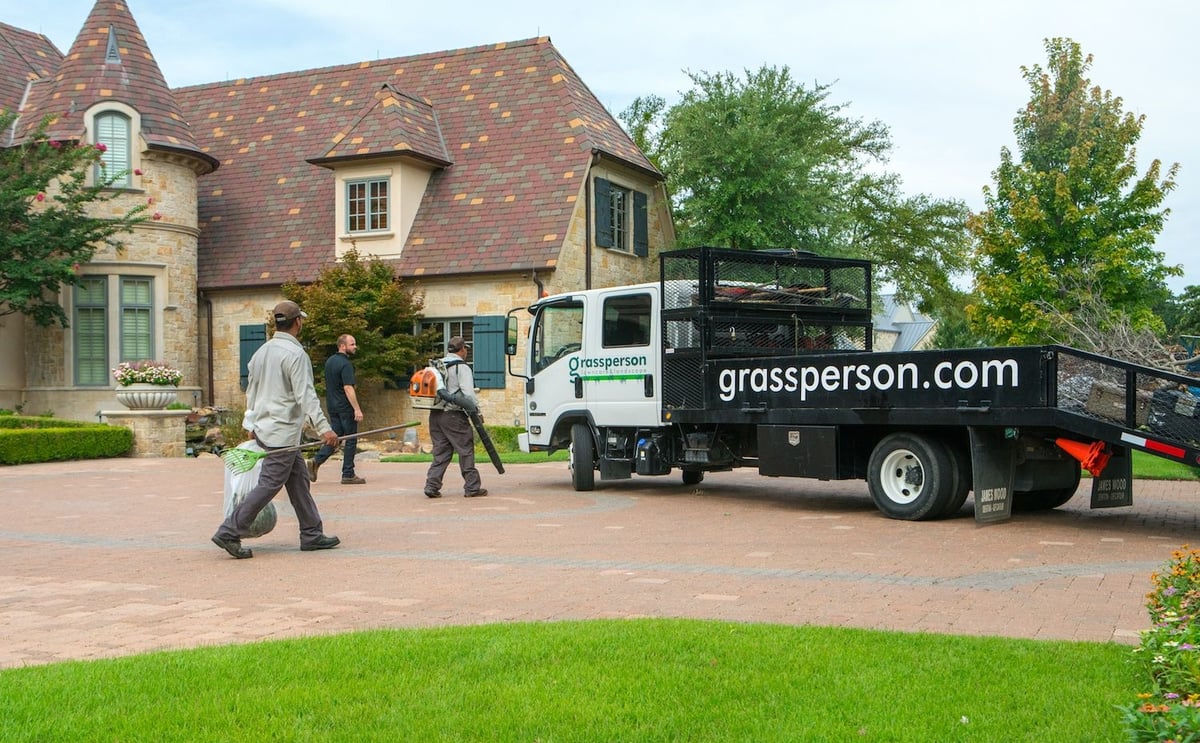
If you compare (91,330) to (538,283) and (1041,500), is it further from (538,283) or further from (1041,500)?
(1041,500)

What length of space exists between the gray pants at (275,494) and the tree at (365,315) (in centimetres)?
1398

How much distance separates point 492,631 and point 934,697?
232 centimetres

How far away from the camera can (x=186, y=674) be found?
201 inches

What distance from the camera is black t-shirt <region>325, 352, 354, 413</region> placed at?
15273 mm

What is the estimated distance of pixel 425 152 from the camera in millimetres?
25781

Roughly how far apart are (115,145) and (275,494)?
18574 mm

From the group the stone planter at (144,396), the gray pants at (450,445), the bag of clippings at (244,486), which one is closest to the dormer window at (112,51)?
the stone planter at (144,396)

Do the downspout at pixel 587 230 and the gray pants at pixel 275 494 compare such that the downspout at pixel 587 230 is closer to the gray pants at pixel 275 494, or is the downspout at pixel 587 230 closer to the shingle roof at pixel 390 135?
the shingle roof at pixel 390 135

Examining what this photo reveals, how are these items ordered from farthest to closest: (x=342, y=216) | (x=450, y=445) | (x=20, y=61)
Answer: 1. (x=20, y=61)
2. (x=342, y=216)
3. (x=450, y=445)

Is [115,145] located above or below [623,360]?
above

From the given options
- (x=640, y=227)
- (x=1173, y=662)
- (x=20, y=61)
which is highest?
(x=20, y=61)

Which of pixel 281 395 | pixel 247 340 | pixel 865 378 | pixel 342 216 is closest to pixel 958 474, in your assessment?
pixel 865 378

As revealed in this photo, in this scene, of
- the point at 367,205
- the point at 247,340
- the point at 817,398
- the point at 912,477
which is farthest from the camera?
the point at 247,340

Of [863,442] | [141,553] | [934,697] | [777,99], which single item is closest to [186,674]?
[934,697]
